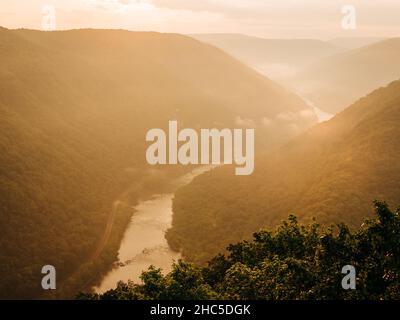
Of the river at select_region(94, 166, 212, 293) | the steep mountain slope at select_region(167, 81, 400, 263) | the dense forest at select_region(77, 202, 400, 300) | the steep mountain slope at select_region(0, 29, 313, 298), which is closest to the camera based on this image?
the dense forest at select_region(77, 202, 400, 300)

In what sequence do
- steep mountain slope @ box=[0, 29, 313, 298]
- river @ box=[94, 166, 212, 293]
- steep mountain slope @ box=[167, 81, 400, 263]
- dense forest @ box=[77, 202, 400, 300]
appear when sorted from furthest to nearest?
steep mountain slope @ box=[0, 29, 313, 298]
river @ box=[94, 166, 212, 293]
steep mountain slope @ box=[167, 81, 400, 263]
dense forest @ box=[77, 202, 400, 300]

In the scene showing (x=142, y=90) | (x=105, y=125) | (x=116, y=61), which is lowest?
(x=105, y=125)

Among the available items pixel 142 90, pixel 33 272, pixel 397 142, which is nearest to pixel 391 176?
pixel 397 142

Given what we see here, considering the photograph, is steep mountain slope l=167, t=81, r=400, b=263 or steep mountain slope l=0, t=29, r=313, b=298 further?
steep mountain slope l=0, t=29, r=313, b=298

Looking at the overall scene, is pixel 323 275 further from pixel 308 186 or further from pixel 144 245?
pixel 144 245

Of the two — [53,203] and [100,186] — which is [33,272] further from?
[100,186]

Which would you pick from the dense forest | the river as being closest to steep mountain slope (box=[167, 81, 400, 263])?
the river

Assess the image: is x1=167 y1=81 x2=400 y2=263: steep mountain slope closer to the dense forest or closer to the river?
the river
